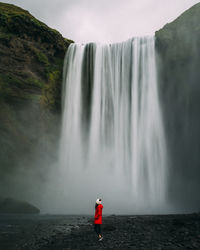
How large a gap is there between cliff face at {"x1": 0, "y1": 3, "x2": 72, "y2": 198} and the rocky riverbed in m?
11.3

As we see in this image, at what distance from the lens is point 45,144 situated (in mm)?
26812

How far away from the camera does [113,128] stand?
2777 centimetres

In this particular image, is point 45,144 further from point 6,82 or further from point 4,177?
point 6,82

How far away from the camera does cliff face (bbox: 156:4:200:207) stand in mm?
24062

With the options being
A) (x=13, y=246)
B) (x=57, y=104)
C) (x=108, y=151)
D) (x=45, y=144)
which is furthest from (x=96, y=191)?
(x=13, y=246)

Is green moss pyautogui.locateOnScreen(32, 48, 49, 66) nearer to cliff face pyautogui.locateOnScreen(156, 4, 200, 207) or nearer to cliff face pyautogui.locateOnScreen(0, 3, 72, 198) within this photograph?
cliff face pyautogui.locateOnScreen(0, 3, 72, 198)

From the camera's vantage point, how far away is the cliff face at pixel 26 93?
24.2m

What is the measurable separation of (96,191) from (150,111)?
11.6m

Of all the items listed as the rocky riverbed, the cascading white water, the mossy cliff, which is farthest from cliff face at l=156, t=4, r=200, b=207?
the mossy cliff

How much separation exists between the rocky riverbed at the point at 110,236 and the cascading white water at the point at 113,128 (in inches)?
363

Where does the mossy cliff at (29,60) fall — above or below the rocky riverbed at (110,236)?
above

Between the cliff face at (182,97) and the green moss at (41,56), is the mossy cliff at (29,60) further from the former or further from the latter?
the cliff face at (182,97)

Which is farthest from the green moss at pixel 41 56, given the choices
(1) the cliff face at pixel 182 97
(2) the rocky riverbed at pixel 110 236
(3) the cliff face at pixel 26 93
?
(2) the rocky riverbed at pixel 110 236

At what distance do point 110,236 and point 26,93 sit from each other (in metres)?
20.3
